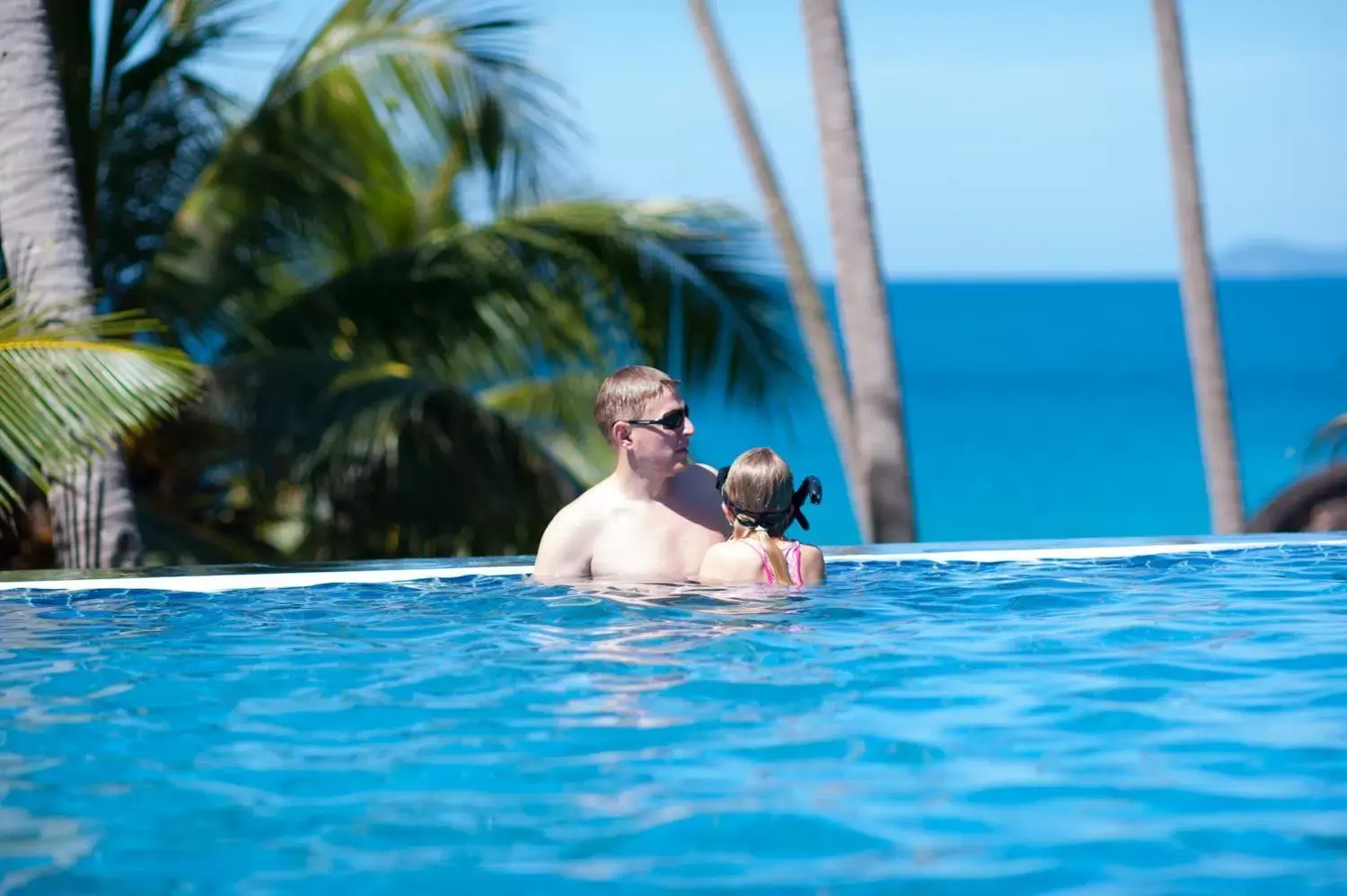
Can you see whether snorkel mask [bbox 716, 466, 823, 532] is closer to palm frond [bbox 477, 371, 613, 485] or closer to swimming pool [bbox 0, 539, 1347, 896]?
swimming pool [bbox 0, 539, 1347, 896]

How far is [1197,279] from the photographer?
41.4ft

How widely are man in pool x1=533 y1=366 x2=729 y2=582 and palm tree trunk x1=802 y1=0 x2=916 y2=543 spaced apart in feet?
14.3

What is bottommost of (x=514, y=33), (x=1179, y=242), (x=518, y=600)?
(x=518, y=600)

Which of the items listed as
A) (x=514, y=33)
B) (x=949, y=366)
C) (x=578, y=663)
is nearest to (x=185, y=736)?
(x=578, y=663)

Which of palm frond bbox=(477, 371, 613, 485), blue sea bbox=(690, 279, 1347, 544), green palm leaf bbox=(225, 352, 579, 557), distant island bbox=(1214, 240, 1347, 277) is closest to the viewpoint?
green palm leaf bbox=(225, 352, 579, 557)

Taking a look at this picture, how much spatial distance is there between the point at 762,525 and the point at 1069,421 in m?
39.3

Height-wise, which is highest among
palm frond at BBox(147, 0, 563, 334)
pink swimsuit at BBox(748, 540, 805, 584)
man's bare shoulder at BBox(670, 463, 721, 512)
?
palm frond at BBox(147, 0, 563, 334)

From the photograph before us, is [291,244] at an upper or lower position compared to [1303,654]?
upper

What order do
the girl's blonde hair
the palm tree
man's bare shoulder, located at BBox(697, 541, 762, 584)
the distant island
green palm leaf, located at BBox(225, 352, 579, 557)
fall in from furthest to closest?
the distant island → the palm tree → green palm leaf, located at BBox(225, 352, 579, 557) → man's bare shoulder, located at BBox(697, 541, 762, 584) → the girl's blonde hair

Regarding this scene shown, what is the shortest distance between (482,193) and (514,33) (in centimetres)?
121

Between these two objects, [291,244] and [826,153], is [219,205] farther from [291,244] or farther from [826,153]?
[826,153]

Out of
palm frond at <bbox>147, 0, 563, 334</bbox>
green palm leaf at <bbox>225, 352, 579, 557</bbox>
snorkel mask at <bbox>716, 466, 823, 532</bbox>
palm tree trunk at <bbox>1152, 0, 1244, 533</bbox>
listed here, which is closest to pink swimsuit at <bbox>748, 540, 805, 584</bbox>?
snorkel mask at <bbox>716, 466, 823, 532</bbox>

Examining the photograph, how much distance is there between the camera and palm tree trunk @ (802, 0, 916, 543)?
10258 mm

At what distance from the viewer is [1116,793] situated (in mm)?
3680
